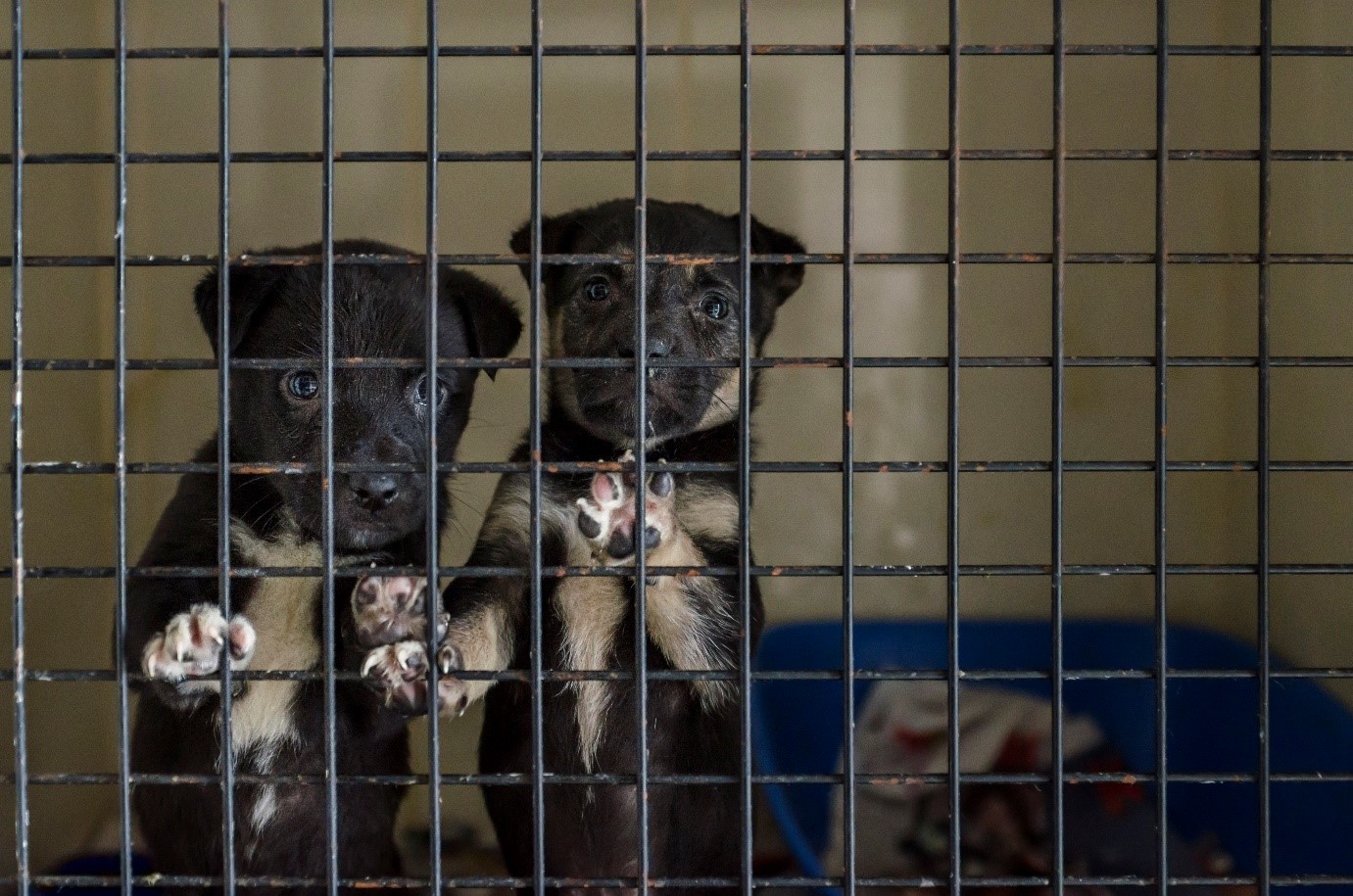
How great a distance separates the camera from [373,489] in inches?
88.4

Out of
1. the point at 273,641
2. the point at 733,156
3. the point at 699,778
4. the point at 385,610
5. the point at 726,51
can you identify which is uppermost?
the point at 726,51

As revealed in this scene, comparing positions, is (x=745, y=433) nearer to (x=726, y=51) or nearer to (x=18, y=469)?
(x=726, y=51)

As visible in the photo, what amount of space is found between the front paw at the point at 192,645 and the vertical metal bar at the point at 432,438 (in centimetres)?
47

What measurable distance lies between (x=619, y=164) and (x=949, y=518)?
8.14 ft

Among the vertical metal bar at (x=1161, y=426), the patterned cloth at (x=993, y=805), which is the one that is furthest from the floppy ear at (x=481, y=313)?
the patterned cloth at (x=993, y=805)

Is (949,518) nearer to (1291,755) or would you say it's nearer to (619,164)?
(1291,755)

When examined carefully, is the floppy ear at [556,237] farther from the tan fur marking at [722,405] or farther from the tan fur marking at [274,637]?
the tan fur marking at [274,637]

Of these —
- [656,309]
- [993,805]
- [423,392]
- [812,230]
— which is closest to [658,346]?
[656,309]

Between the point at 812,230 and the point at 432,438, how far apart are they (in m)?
2.44

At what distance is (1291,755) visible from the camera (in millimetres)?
3152

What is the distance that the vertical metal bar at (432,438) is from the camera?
70.8 inches

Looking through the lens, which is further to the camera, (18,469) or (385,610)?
(385,610)

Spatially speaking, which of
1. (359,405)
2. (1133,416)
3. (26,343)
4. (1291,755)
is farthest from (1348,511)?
(26,343)

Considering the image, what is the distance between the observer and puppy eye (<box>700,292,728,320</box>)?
112 inches
